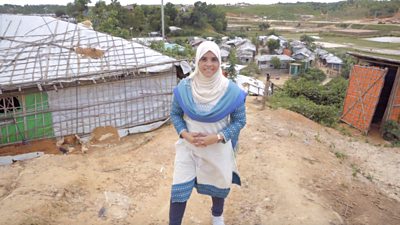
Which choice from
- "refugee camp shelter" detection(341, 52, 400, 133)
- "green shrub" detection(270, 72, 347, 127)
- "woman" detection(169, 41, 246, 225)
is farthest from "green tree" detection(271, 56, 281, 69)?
"woman" detection(169, 41, 246, 225)

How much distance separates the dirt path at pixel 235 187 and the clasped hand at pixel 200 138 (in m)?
1.38

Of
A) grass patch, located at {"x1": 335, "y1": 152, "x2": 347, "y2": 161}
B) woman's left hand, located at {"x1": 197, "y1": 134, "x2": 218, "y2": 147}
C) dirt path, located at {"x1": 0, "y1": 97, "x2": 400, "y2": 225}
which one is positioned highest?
woman's left hand, located at {"x1": 197, "y1": 134, "x2": 218, "y2": 147}

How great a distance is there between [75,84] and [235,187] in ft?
12.3

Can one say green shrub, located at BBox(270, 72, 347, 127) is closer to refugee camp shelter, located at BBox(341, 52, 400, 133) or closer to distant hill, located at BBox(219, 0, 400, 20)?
refugee camp shelter, located at BBox(341, 52, 400, 133)

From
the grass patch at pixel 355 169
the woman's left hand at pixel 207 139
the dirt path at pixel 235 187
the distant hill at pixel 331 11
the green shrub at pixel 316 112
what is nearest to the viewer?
the woman's left hand at pixel 207 139

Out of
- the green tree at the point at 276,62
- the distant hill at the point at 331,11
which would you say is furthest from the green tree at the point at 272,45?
the distant hill at the point at 331,11

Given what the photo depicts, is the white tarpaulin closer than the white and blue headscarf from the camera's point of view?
No

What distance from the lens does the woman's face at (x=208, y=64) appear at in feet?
6.84

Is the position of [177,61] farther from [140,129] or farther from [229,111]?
[229,111]

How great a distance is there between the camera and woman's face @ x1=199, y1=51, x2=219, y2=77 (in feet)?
6.84

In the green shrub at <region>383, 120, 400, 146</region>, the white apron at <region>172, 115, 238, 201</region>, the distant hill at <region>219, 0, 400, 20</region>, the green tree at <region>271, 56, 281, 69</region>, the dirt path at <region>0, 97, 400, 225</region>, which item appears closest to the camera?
the white apron at <region>172, 115, 238, 201</region>

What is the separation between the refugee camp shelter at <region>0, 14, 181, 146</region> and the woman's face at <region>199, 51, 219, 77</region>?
4.41 metres

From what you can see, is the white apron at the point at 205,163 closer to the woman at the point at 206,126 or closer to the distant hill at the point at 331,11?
the woman at the point at 206,126

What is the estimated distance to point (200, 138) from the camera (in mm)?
2047
